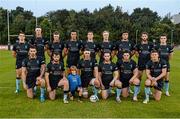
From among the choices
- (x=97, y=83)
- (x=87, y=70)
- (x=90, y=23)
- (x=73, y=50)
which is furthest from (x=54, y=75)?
(x=90, y=23)

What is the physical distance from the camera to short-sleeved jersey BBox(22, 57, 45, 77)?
12.7m

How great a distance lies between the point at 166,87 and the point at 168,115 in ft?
11.9

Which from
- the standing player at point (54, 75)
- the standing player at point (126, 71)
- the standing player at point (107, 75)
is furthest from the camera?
the standing player at point (126, 71)

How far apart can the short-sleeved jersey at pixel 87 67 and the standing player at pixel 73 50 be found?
3.36 ft

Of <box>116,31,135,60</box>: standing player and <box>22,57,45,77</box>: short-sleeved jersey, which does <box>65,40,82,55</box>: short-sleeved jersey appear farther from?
<box>22,57,45,77</box>: short-sleeved jersey

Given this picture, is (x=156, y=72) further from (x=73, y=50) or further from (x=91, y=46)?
(x=73, y=50)

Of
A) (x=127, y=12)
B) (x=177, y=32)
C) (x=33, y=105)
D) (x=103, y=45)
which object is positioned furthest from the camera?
(x=127, y=12)

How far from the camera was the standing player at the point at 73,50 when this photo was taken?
13.8 metres

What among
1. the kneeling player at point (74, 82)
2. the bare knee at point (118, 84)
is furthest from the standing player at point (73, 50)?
the bare knee at point (118, 84)

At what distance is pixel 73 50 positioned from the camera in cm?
1388

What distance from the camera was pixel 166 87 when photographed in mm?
13859

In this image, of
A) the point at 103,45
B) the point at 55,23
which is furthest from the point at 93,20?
the point at 103,45

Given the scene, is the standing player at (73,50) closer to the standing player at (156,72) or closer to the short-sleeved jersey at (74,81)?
the short-sleeved jersey at (74,81)

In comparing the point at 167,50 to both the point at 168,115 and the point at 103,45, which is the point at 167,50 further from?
the point at 168,115
